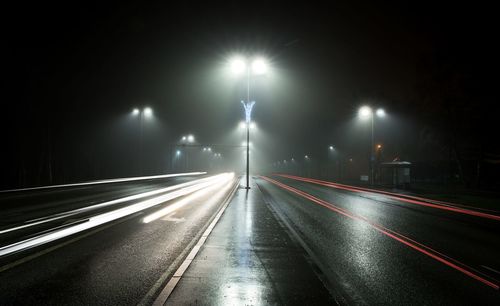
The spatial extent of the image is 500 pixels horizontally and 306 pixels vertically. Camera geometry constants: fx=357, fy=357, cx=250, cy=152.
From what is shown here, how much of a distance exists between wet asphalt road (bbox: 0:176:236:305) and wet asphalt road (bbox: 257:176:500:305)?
10.3 feet

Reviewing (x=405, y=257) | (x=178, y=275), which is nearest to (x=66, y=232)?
(x=178, y=275)

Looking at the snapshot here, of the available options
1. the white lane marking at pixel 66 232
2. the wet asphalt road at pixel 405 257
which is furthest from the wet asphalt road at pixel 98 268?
the wet asphalt road at pixel 405 257

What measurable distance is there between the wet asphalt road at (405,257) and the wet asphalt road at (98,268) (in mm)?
3125

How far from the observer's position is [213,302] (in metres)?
5.07

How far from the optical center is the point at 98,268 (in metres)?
6.64

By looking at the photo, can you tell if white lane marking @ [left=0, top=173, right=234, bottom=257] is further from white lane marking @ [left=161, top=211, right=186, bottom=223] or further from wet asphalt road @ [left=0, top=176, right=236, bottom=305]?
white lane marking @ [left=161, top=211, right=186, bottom=223]

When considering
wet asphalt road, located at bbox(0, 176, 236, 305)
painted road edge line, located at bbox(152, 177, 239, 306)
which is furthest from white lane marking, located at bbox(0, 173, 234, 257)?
painted road edge line, located at bbox(152, 177, 239, 306)

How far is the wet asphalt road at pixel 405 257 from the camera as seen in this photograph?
217 inches

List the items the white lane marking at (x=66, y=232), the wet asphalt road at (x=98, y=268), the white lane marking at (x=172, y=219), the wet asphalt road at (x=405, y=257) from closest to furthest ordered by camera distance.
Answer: the wet asphalt road at (x=98, y=268) < the wet asphalt road at (x=405, y=257) < the white lane marking at (x=66, y=232) < the white lane marking at (x=172, y=219)

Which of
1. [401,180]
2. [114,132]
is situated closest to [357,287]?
[401,180]

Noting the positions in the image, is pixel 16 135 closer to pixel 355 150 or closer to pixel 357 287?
pixel 357 287

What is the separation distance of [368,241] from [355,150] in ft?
210

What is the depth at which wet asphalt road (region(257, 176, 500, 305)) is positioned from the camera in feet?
18.1

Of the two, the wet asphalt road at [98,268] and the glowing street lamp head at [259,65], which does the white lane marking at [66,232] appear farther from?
the glowing street lamp head at [259,65]
